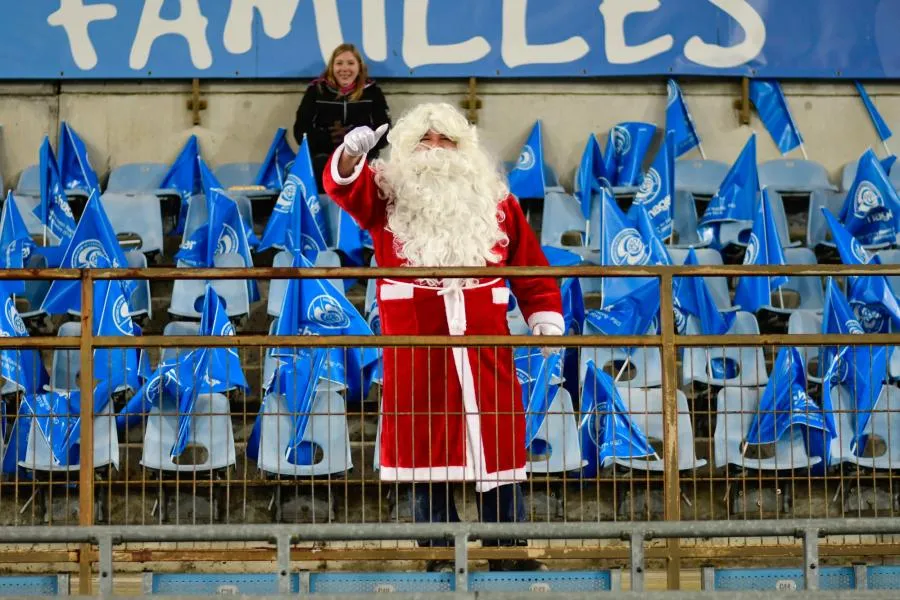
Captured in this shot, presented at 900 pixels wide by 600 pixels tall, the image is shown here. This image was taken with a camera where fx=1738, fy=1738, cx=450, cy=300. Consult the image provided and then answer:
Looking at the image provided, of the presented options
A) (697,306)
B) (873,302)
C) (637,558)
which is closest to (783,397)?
(697,306)

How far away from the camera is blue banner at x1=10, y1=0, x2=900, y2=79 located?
10.7 metres

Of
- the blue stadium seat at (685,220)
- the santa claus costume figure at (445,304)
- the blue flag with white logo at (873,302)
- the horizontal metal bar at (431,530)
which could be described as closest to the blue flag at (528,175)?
the blue stadium seat at (685,220)

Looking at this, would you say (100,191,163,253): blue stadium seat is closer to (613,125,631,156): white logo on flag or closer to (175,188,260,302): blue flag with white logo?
(175,188,260,302): blue flag with white logo

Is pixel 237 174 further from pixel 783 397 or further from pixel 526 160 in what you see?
pixel 783 397

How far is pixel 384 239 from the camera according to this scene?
645 cm

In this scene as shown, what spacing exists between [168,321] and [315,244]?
0.90 metres

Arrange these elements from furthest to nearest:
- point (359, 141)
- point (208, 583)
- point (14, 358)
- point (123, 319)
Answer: point (123, 319)
point (14, 358)
point (359, 141)
point (208, 583)

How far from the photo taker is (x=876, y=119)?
10820 mm

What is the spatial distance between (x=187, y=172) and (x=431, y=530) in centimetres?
556

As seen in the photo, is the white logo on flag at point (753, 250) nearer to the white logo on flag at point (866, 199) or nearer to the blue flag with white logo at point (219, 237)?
the white logo on flag at point (866, 199)

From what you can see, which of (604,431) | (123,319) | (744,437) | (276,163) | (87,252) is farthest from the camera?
(276,163)

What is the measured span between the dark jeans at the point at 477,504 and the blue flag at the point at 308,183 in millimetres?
3665

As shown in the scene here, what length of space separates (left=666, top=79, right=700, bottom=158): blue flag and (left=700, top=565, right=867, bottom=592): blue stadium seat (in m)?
5.04

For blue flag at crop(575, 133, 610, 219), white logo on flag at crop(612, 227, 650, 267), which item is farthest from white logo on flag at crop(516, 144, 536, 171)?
white logo on flag at crop(612, 227, 650, 267)
